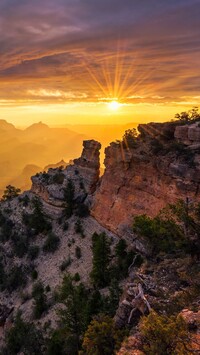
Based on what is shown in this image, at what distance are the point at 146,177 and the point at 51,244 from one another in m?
23.5

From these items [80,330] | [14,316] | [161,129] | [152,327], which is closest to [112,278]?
[80,330]

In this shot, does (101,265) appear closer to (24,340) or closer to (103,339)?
(24,340)

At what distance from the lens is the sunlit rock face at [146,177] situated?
155 ft

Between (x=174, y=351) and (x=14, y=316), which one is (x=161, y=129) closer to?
(x=14, y=316)

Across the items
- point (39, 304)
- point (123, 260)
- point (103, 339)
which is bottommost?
point (39, 304)

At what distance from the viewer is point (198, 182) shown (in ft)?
146

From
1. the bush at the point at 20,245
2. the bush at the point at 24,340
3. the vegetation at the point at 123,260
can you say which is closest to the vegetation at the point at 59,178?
the bush at the point at 20,245

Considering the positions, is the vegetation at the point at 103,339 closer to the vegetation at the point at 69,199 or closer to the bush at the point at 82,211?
the bush at the point at 82,211

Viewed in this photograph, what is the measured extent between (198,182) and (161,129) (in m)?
14.6

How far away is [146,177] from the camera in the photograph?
54.6 m

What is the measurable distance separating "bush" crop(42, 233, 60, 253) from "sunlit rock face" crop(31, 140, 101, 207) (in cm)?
1044

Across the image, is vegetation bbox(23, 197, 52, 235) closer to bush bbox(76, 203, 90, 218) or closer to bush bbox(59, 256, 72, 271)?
bush bbox(76, 203, 90, 218)

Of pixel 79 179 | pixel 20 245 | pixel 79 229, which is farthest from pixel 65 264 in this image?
pixel 79 179

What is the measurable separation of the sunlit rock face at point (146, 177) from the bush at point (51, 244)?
934 centimetres
